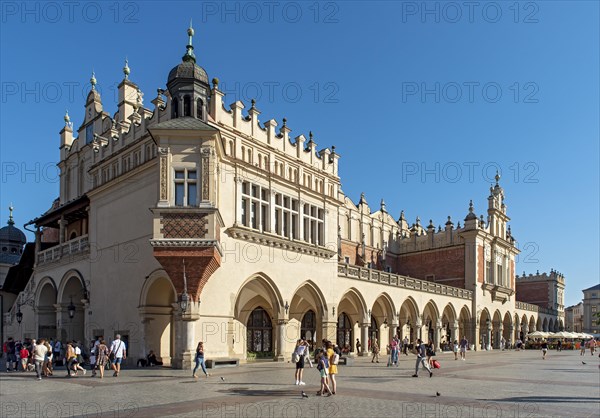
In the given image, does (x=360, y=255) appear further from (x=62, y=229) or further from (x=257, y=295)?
(x=62, y=229)

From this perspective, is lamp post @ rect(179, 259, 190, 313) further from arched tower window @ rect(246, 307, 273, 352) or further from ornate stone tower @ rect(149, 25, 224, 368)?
arched tower window @ rect(246, 307, 273, 352)

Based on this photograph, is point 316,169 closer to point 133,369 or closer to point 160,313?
point 160,313

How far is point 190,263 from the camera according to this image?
25406 mm

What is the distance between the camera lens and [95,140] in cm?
3669

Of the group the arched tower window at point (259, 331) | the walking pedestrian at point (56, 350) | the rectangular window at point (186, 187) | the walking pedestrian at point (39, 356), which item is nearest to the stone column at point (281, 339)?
the arched tower window at point (259, 331)

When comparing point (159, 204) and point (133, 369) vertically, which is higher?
point (159, 204)

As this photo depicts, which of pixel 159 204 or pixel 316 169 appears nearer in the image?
pixel 159 204

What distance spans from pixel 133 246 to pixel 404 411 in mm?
20062

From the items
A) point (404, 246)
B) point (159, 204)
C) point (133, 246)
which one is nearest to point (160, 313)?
point (133, 246)

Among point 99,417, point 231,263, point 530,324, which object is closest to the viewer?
point 99,417

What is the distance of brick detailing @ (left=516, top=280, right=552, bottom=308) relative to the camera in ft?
286

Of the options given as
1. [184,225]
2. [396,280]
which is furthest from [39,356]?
[396,280]

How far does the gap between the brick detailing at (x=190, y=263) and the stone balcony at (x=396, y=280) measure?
13.8 meters

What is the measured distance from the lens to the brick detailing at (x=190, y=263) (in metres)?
25.2
